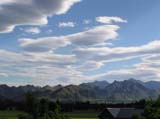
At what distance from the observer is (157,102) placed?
4522 centimetres

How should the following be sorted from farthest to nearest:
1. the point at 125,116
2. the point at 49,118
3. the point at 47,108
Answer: the point at 125,116
the point at 47,108
the point at 49,118

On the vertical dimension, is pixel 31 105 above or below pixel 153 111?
above

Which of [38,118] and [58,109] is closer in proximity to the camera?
[38,118]

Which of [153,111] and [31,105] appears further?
[153,111]

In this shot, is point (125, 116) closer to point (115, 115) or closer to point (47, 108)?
point (115, 115)

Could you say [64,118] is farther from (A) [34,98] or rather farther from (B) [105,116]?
(B) [105,116]

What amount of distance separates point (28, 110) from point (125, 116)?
247 feet

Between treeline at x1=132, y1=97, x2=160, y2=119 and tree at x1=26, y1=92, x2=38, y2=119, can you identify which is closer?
tree at x1=26, y1=92, x2=38, y2=119

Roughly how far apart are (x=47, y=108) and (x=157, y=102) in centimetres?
1311

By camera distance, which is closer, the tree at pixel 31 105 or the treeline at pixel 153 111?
the tree at pixel 31 105

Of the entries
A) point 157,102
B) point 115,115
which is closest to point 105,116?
point 115,115

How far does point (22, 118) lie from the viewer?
41.2 metres

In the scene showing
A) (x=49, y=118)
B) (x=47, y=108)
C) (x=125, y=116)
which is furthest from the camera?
(x=125, y=116)

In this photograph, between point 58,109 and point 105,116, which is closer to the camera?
point 58,109
